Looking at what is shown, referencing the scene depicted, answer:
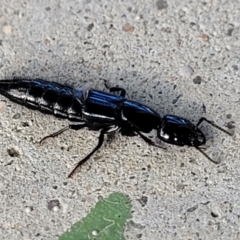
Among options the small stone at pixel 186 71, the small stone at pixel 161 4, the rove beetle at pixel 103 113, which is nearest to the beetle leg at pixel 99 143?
the rove beetle at pixel 103 113

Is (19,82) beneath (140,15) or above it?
beneath

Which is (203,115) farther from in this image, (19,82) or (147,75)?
(19,82)

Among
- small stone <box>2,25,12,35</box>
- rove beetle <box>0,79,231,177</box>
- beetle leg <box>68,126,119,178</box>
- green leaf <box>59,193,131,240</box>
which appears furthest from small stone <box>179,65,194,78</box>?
small stone <box>2,25,12,35</box>

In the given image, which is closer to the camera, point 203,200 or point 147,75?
point 203,200

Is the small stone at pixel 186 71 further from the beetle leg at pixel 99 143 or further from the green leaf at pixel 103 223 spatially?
the green leaf at pixel 103 223

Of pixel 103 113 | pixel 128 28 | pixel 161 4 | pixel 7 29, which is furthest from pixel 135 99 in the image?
pixel 7 29

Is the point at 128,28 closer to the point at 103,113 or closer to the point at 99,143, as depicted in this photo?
the point at 103,113

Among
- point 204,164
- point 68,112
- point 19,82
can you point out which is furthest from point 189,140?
point 19,82
